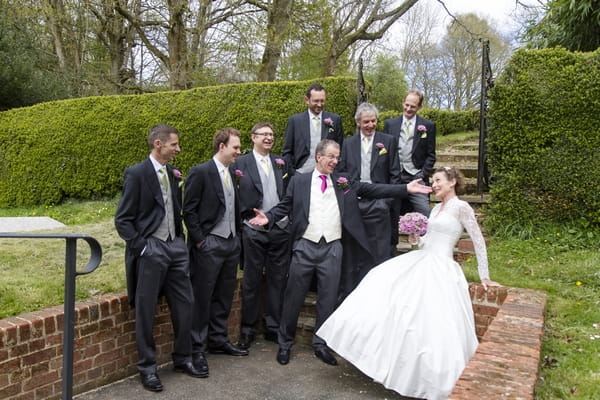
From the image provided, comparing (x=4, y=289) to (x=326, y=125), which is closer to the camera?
(x=4, y=289)

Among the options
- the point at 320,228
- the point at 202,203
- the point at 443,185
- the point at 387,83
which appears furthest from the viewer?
the point at 387,83

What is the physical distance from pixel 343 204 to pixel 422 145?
1461 millimetres

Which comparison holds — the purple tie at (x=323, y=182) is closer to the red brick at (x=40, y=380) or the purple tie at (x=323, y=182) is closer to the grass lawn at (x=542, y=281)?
the grass lawn at (x=542, y=281)

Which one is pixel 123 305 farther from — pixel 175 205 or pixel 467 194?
pixel 467 194

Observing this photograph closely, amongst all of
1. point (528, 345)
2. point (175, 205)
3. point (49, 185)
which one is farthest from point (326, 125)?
point (49, 185)

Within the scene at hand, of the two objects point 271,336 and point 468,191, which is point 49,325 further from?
point 468,191

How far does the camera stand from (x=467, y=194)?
7910 millimetres

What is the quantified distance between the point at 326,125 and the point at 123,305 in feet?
8.84

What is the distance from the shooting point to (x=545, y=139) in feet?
21.5

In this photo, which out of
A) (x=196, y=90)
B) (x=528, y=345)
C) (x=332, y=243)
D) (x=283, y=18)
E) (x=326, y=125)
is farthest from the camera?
(x=283, y=18)

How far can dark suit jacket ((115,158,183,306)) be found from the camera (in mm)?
3875

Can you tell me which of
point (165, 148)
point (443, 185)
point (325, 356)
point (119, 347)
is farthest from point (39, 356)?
point (443, 185)

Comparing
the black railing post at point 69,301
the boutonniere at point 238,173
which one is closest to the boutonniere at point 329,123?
the boutonniere at point 238,173

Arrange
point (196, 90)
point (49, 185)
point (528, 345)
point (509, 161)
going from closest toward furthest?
point (528, 345)
point (509, 161)
point (196, 90)
point (49, 185)
